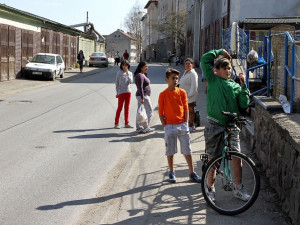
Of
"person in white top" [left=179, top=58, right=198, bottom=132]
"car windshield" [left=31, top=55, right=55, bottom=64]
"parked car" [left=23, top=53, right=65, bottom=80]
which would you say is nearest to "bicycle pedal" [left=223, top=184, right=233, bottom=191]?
"person in white top" [left=179, top=58, right=198, bottom=132]

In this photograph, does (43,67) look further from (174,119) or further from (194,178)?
(194,178)

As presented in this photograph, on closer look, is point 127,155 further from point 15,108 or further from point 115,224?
point 15,108

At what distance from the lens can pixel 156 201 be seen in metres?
6.10

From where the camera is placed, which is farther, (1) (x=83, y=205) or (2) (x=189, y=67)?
(2) (x=189, y=67)

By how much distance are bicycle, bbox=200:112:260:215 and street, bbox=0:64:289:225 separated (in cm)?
12

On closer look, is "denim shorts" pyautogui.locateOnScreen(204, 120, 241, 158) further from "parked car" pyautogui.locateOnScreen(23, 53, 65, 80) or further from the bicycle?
"parked car" pyautogui.locateOnScreen(23, 53, 65, 80)

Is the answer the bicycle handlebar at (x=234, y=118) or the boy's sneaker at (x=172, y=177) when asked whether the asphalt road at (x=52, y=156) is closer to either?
the boy's sneaker at (x=172, y=177)

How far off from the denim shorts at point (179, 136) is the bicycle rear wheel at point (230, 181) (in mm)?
942

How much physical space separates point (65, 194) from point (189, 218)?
180 centimetres

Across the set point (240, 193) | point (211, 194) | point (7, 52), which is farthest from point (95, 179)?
point (7, 52)

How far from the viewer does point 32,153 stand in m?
8.96

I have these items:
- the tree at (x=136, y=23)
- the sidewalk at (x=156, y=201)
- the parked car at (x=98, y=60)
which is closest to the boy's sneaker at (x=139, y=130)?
the sidewalk at (x=156, y=201)

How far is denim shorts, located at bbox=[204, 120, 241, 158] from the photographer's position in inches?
227

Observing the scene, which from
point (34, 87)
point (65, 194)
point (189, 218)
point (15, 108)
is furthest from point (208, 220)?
point (34, 87)
